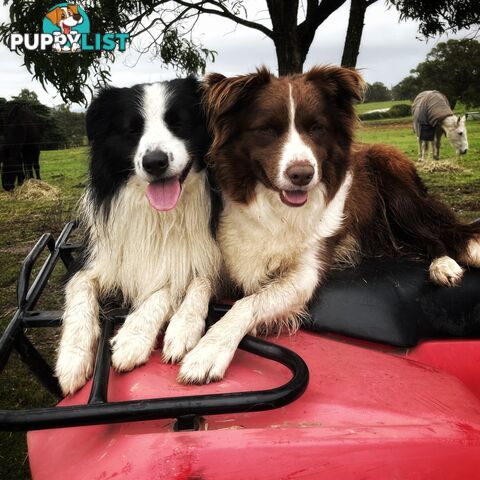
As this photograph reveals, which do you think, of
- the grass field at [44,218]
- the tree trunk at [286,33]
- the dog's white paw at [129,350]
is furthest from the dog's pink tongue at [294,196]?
the tree trunk at [286,33]

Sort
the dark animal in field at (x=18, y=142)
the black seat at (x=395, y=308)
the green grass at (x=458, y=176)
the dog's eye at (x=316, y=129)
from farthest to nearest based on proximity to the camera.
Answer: the dark animal in field at (x=18, y=142) → the green grass at (x=458, y=176) → the dog's eye at (x=316, y=129) → the black seat at (x=395, y=308)

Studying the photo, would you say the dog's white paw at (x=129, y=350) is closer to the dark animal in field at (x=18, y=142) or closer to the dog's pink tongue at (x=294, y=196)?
the dog's pink tongue at (x=294, y=196)

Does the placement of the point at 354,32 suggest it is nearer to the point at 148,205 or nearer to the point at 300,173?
the point at 300,173

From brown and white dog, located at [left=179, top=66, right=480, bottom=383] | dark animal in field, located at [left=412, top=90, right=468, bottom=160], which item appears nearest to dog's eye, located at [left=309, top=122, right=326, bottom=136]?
brown and white dog, located at [left=179, top=66, right=480, bottom=383]

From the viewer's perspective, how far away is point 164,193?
1.95 metres

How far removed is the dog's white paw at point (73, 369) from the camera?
1518 millimetres

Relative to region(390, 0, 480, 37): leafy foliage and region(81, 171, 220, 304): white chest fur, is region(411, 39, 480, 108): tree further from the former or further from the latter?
region(81, 171, 220, 304): white chest fur

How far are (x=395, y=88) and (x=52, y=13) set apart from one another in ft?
79.8

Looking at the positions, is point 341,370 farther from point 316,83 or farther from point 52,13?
point 52,13

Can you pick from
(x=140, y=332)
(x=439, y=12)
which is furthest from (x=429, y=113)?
(x=140, y=332)

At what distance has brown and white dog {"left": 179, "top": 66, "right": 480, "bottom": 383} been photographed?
1936mm

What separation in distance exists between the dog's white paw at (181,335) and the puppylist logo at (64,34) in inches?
112

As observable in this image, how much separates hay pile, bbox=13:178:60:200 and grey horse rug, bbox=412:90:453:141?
9.14 m

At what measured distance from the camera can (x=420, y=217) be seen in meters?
2.50
